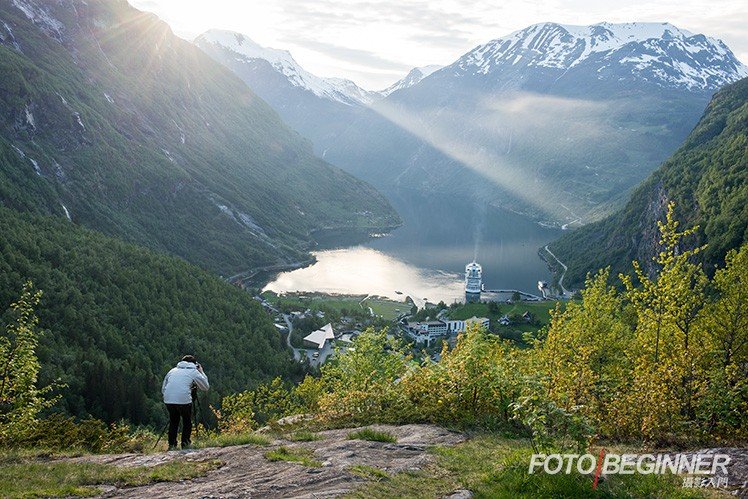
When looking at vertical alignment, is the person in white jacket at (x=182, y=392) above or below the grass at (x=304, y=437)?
above

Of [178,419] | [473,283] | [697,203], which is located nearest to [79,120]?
[473,283]

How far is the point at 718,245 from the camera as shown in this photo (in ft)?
273


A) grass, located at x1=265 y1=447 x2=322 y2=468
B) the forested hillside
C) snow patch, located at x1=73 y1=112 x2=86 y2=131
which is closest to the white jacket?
grass, located at x1=265 y1=447 x2=322 y2=468

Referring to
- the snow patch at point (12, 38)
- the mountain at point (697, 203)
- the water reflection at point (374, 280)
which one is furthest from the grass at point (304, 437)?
the snow patch at point (12, 38)

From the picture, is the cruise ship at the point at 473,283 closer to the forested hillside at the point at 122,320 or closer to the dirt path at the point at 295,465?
the forested hillside at the point at 122,320

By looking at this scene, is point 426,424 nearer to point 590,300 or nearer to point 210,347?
point 590,300

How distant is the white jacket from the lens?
1388 centimetres

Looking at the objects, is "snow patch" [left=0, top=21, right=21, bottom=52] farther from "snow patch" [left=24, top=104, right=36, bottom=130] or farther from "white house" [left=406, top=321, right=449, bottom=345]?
"white house" [left=406, top=321, right=449, bottom=345]

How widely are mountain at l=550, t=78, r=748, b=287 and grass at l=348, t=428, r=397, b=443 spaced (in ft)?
244

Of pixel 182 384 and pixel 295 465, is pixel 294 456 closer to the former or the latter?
pixel 295 465

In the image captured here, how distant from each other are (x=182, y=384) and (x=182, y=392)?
0.21m

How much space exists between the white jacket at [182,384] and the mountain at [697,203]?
77898mm

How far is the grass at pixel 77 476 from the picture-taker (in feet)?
32.7

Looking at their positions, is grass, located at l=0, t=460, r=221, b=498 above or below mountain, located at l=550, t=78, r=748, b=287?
below
